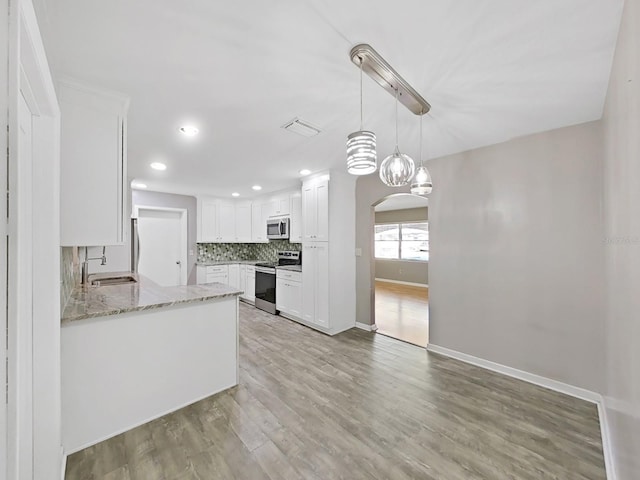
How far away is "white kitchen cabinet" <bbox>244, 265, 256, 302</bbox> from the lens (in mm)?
5625

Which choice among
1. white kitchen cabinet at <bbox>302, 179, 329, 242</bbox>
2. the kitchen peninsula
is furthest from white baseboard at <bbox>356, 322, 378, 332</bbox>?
the kitchen peninsula

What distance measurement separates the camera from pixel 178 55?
1496 millimetres

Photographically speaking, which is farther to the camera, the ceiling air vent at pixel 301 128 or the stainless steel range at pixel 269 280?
the stainless steel range at pixel 269 280

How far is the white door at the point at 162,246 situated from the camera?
5.42 metres

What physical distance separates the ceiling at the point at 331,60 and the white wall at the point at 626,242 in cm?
23

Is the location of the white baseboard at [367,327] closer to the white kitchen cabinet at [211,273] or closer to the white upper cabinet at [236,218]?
the white upper cabinet at [236,218]

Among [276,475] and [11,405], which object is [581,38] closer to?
[11,405]

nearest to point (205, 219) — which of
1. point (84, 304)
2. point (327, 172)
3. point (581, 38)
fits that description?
point (327, 172)

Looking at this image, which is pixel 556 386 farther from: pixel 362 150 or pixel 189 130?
pixel 189 130

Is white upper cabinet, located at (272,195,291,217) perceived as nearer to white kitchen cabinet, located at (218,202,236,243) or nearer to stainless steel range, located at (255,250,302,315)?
stainless steel range, located at (255,250,302,315)

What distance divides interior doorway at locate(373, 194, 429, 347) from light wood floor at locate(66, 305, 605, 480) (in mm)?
3210

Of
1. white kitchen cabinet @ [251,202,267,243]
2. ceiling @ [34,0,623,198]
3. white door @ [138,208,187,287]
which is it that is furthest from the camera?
white kitchen cabinet @ [251,202,267,243]

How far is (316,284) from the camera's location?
408cm

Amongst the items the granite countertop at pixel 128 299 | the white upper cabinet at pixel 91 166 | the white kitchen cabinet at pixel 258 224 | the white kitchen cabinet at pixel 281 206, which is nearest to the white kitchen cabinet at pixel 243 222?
the white kitchen cabinet at pixel 258 224
